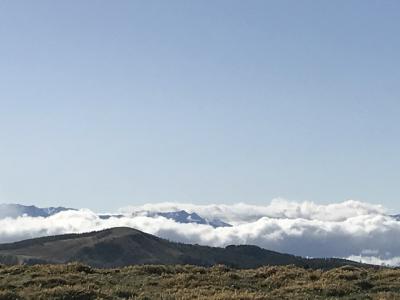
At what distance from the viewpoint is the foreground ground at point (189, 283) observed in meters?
32.5

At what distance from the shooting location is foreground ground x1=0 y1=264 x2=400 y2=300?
107ft

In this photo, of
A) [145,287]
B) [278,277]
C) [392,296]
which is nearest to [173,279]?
[145,287]

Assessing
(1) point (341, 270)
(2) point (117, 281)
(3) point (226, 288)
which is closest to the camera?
(3) point (226, 288)

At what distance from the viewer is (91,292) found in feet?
107

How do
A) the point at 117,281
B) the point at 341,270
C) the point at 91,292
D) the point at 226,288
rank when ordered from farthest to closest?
the point at 341,270, the point at 117,281, the point at 226,288, the point at 91,292

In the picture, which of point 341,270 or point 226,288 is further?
point 341,270

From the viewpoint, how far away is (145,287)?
36.8 m

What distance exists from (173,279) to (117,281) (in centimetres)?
341

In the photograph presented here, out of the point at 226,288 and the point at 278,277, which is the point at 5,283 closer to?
the point at 226,288

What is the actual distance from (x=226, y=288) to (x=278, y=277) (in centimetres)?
593

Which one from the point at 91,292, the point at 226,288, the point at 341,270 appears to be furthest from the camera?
the point at 341,270

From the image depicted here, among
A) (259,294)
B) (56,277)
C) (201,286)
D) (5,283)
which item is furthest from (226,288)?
(5,283)

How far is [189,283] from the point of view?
1503 inches

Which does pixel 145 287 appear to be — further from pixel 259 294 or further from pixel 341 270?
pixel 341 270
